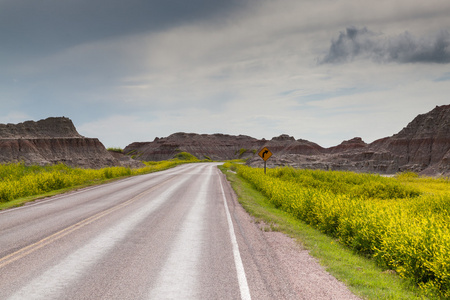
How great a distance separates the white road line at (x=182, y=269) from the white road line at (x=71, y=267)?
5.15 ft

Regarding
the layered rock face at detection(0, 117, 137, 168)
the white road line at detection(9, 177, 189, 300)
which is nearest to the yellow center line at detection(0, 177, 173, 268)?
the white road line at detection(9, 177, 189, 300)

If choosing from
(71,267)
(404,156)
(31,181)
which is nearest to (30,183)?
(31,181)

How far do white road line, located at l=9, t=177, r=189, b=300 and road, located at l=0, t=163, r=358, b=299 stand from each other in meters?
0.02

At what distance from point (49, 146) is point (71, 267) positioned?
250 feet

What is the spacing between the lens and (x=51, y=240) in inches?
317

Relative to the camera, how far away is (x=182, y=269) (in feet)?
20.4

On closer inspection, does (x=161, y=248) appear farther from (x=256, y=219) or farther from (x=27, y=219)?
(x=27, y=219)

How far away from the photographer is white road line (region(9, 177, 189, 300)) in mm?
4977

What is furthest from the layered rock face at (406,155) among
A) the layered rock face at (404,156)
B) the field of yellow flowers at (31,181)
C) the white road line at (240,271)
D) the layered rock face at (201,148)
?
the layered rock face at (201,148)

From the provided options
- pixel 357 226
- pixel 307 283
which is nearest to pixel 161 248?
pixel 307 283

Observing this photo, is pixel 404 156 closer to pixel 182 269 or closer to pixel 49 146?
pixel 182 269

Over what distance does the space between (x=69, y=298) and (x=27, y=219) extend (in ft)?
25.5

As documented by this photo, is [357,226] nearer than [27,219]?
Yes

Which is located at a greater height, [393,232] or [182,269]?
[393,232]
